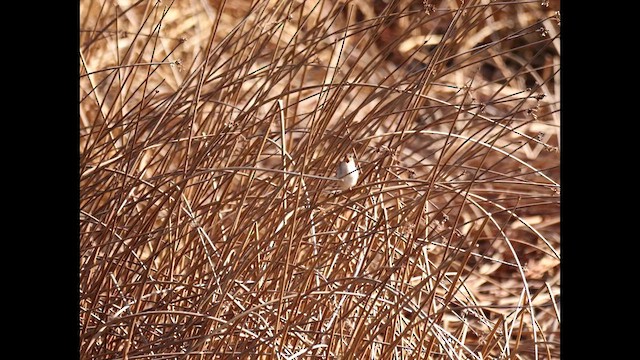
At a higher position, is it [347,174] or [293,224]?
[347,174]

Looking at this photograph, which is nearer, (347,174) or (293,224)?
(293,224)

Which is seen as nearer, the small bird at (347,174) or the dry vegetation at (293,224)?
the dry vegetation at (293,224)

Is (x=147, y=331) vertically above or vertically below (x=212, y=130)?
below

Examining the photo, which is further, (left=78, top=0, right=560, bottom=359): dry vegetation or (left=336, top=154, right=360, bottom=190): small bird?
(left=336, top=154, right=360, bottom=190): small bird
